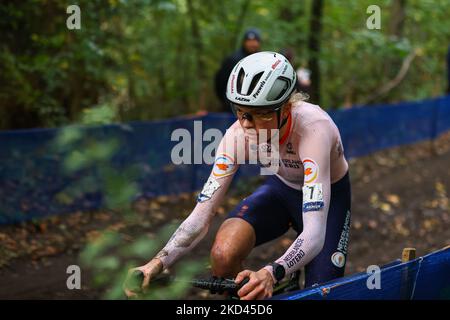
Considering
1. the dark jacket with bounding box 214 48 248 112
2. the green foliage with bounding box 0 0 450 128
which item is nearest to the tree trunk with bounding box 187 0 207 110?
the green foliage with bounding box 0 0 450 128

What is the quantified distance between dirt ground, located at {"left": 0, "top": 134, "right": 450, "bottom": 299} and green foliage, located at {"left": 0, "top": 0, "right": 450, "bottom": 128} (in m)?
1.68

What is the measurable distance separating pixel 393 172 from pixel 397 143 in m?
1.67

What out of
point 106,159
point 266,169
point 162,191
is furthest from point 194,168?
point 266,169

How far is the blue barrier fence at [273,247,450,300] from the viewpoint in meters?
3.07

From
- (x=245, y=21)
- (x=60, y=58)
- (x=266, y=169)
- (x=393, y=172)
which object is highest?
(x=245, y=21)

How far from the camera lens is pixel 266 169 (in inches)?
173

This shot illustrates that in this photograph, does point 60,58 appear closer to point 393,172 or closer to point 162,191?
point 162,191

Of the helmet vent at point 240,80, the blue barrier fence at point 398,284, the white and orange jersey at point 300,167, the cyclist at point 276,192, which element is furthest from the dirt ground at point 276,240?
the helmet vent at point 240,80

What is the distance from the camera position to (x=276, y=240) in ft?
28.5

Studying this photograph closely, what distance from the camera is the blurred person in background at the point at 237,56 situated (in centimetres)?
950

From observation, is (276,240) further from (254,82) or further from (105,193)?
(254,82)

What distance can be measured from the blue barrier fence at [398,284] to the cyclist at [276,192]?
0.27 metres

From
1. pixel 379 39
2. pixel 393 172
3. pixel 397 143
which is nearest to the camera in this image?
pixel 379 39
